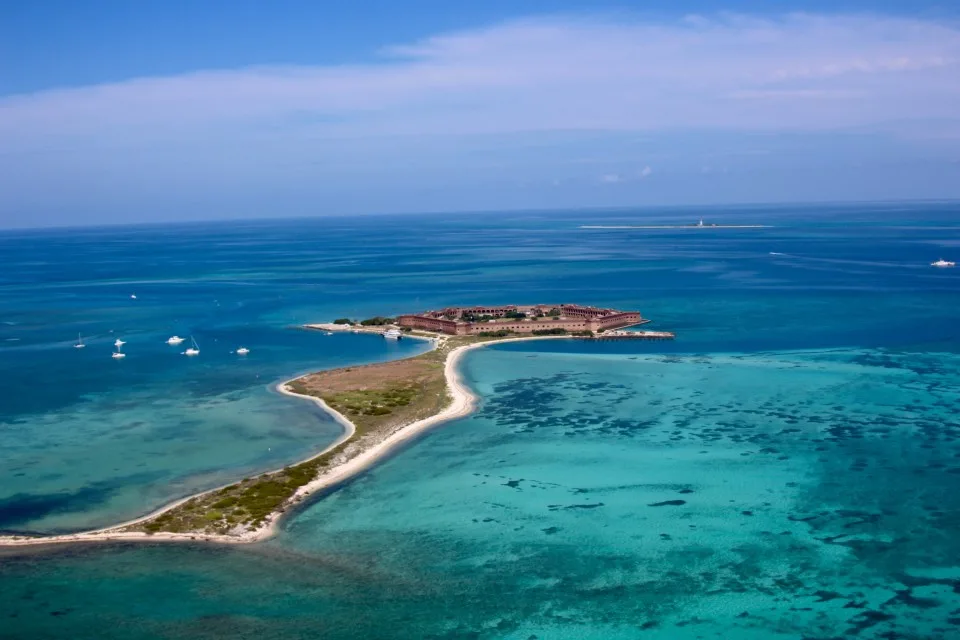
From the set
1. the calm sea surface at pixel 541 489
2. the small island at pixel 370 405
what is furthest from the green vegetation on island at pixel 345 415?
the calm sea surface at pixel 541 489

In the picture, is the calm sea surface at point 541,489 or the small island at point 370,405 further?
the small island at point 370,405

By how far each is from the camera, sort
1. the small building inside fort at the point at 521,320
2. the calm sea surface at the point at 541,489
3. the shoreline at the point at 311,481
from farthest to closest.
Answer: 1. the small building inside fort at the point at 521,320
2. the shoreline at the point at 311,481
3. the calm sea surface at the point at 541,489

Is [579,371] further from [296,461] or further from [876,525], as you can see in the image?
[876,525]

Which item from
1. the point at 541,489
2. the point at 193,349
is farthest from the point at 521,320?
the point at 541,489

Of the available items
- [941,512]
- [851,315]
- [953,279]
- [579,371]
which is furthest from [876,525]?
[953,279]

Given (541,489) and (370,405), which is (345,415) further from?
(541,489)

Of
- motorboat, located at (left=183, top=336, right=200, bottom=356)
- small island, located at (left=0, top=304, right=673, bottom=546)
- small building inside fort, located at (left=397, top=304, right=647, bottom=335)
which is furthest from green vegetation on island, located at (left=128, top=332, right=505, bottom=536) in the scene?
motorboat, located at (left=183, top=336, right=200, bottom=356)

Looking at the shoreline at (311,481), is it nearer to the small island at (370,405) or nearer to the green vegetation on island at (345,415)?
the small island at (370,405)
